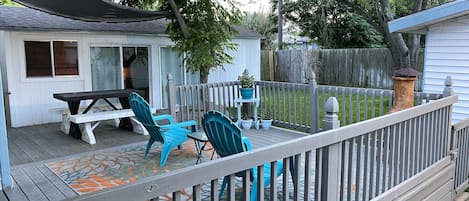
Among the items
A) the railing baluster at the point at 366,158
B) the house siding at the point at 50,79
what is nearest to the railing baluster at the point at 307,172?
the railing baluster at the point at 366,158

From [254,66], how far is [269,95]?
4.47m

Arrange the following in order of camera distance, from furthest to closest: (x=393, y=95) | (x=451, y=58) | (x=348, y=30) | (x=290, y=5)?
(x=290, y=5), (x=348, y=30), (x=451, y=58), (x=393, y=95)

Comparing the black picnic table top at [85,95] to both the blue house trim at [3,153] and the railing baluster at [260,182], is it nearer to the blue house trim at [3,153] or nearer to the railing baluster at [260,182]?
the blue house trim at [3,153]

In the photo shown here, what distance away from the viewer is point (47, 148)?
5676 mm

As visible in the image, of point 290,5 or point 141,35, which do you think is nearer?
point 141,35

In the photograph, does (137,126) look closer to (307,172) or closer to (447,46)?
(307,172)

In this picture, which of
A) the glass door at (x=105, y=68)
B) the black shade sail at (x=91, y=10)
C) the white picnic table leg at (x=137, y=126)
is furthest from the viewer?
the glass door at (x=105, y=68)

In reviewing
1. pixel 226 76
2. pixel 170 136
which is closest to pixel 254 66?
pixel 226 76

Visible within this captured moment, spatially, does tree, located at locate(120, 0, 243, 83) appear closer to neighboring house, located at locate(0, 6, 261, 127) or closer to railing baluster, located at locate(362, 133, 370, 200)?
neighboring house, located at locate(0, 6, 261, 127)

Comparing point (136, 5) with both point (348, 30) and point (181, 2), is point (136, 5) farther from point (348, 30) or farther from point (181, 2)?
point (348, 30)

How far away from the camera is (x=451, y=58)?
19.3ft

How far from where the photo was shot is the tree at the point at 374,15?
38.7ft

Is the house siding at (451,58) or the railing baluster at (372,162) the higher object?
the house siding at (451,58)

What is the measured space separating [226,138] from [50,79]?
20.0 feet
